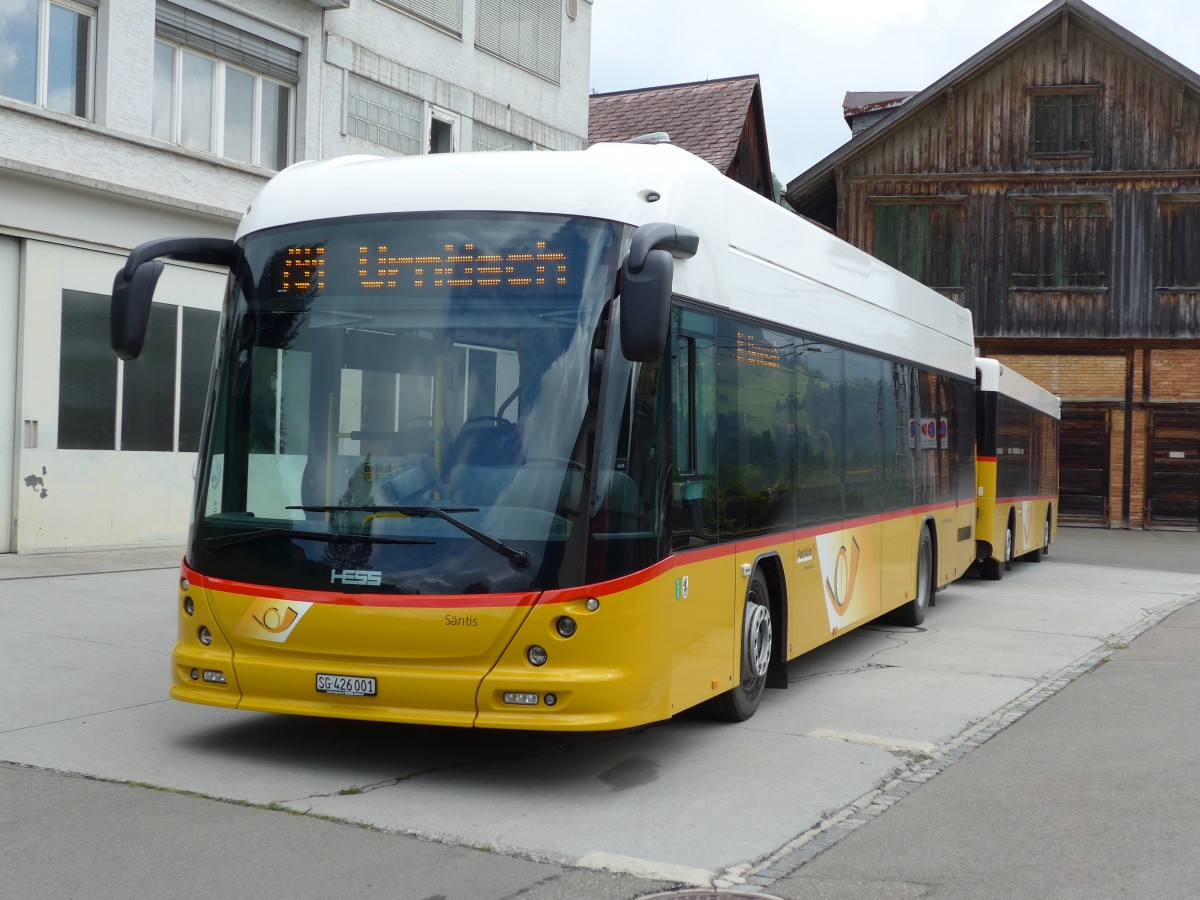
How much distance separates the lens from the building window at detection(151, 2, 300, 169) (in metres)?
18.7

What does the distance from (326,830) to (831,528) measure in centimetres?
507

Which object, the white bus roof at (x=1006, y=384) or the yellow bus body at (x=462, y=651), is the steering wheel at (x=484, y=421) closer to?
Answer: the yellow bus body at (x=462, y=651)

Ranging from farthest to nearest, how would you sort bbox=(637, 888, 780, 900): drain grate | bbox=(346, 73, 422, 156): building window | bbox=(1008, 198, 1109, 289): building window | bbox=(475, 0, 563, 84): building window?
bbox=(1008, 198, 1109, 289): building window
bbox=(475, 0, 563, 84): building window
bbox=(346, 73, 422, 156): building window
bbox=(637, 888, 780, 900): drain grate

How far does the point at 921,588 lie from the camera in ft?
44.2

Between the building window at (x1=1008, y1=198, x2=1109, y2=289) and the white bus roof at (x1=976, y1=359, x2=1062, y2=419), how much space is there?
38.1 feet

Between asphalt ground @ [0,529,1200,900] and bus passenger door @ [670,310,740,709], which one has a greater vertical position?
bus passenger door @ [670,310,740,709]

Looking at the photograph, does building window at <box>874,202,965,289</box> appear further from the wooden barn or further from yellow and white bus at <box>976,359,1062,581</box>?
yellow and white bus at <box>976,359,1062,581</box>

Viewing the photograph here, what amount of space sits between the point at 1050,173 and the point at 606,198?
29.0 metres

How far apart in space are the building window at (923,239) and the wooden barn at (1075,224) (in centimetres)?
4

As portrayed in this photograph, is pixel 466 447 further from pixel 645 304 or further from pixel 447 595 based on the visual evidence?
pixel 645 304

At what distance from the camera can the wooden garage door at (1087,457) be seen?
1323 inches

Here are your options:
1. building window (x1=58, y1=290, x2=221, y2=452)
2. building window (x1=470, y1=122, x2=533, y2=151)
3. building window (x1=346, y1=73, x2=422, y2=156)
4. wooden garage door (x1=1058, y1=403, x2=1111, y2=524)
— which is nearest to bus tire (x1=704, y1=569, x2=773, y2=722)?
building window (x1=58, y1=290, x2=221, y2=452)

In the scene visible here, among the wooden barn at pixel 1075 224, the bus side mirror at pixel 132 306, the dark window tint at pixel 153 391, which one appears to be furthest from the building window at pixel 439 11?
the bus side mirror at pixel 132 306

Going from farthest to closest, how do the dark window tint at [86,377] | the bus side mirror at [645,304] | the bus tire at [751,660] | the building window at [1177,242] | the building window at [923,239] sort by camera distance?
the building window at [923,239] → the building window at [1177,242] → the dark window tint at [86,377] → the bus tire at [751,660] → the bus side mirror at [645,304]
